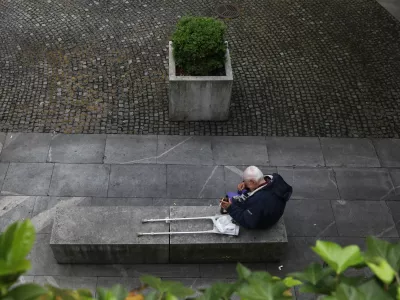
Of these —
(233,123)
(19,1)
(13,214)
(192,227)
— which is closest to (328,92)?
(233,123)

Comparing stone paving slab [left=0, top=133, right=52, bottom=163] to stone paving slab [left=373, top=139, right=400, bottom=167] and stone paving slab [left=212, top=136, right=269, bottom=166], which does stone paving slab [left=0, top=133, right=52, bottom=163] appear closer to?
stone paving slab [left=212, top=136, right=269, bottom=166]

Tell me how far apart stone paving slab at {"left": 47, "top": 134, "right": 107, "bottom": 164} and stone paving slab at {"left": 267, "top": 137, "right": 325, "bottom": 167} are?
111 inches

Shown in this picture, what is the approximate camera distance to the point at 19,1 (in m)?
10.9

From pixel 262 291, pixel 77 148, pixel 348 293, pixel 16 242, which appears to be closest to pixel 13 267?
pixel 16 242

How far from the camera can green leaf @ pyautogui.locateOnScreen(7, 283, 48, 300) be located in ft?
4.90

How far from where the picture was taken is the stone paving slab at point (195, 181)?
7.46m

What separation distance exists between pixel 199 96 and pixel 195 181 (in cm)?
148

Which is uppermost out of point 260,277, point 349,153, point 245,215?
point 260,277

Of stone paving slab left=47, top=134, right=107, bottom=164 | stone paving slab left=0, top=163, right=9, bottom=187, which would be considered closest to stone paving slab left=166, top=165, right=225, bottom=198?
stone paving slab left=47, top=134, right=107, bottom=164

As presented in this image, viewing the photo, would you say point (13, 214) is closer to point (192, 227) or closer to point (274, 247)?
point (192, 227)

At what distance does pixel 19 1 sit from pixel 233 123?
591 cm

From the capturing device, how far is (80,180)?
7.52m

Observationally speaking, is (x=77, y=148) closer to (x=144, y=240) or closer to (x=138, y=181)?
(x=138, y=181)

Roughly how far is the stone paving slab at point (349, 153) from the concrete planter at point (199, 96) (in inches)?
72.5
